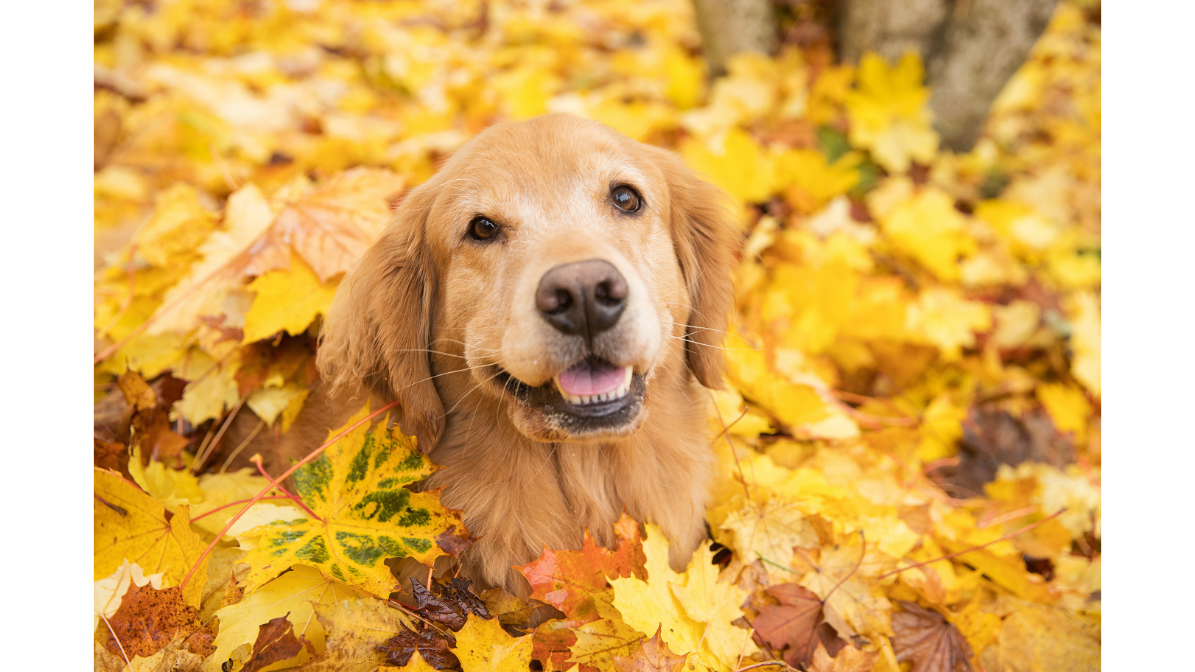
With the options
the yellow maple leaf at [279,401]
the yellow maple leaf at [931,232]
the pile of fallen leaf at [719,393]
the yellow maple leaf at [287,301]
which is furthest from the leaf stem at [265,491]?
the yellow maple leaf at [931,232]

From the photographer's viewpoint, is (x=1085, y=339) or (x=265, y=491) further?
(x=1085, y=339)

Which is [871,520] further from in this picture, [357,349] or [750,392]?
[357,349]

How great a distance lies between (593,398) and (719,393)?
3.71ft

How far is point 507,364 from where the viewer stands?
2.08 m

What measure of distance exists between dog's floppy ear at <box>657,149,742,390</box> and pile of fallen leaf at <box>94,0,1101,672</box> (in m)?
0.38

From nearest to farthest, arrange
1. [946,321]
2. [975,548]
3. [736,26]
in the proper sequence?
1. [975,548]
2. [946,321]
3. [736,26]

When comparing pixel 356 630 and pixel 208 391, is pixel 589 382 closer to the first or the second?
pixel 356 630

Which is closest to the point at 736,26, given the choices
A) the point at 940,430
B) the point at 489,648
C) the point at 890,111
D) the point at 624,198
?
the point at 890,111

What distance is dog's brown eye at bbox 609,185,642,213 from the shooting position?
2439mm

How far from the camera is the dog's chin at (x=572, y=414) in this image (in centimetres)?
209

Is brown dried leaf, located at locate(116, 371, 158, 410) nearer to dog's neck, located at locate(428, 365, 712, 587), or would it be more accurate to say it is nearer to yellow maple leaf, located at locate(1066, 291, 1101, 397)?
dog's neck, located at locate(428, 365, 712, 587)

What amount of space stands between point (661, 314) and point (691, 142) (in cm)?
246

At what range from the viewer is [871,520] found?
2.74 m

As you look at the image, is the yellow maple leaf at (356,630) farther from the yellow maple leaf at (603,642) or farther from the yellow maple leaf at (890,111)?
the yellow maple leaf at (890,111)
